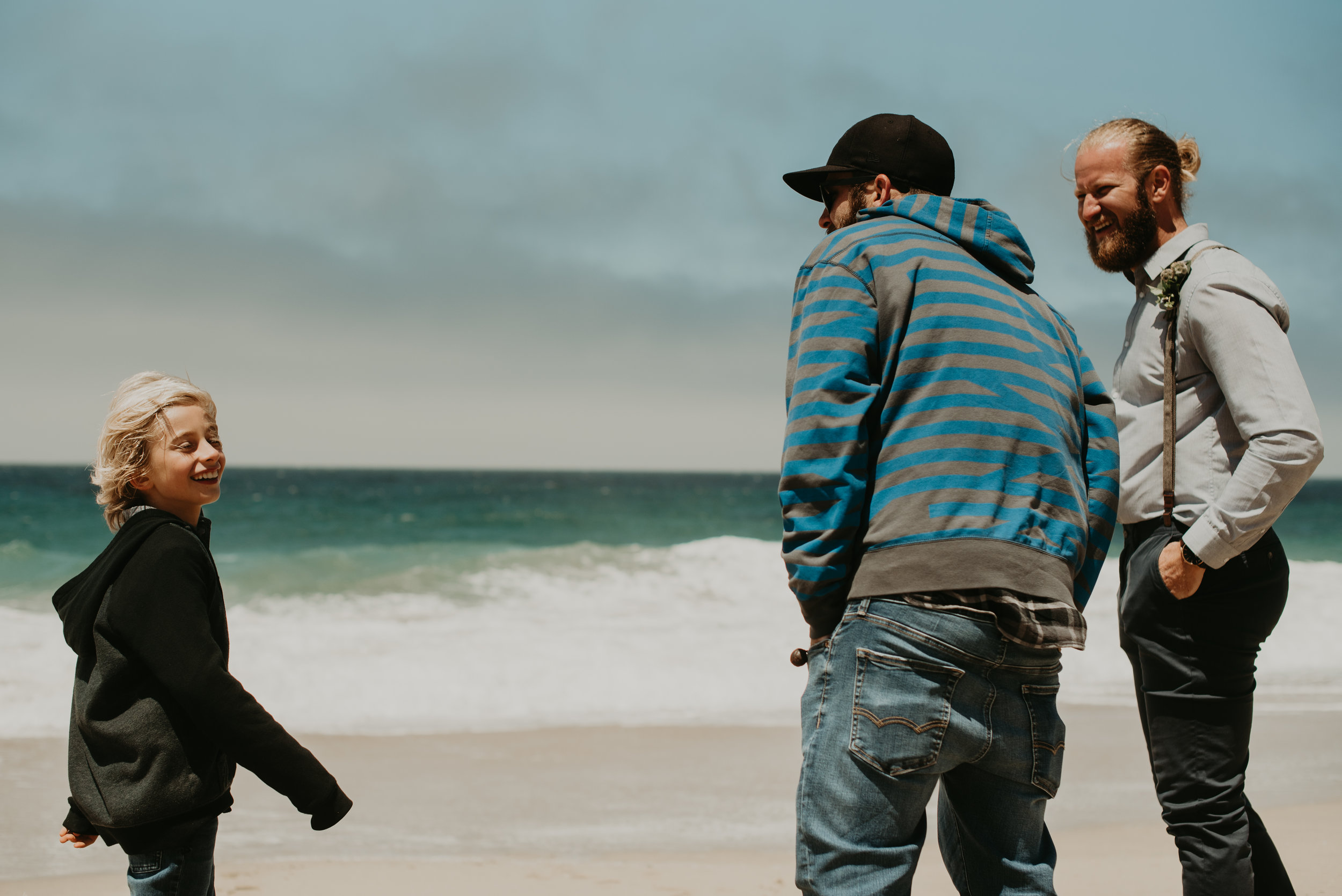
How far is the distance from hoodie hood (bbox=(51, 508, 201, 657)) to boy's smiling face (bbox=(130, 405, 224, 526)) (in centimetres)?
6

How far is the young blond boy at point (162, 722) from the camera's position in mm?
1679

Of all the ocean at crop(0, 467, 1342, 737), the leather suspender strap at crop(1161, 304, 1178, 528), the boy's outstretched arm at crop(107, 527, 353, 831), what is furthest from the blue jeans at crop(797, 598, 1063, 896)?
the ocean at crop(0, 467, 1342, 737)


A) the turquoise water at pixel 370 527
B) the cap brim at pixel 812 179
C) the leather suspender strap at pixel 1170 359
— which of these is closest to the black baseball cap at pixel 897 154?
the cap brim at pixel 812 179

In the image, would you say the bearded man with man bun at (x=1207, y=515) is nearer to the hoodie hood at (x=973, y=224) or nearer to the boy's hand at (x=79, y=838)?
the hoodie hood at (x=973, y=224)

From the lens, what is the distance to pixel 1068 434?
1.60 metres

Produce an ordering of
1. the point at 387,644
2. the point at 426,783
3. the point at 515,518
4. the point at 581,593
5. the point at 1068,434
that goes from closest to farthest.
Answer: the point at 1068,434
the point at 426,783
the point at 387,644
the point at 581,593
the point at 515,518

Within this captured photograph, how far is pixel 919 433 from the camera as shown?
4.86 feet

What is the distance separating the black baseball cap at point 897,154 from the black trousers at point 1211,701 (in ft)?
3.07

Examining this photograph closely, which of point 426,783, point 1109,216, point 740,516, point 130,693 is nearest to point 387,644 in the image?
point 426,783

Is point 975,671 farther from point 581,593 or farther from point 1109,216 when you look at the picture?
point 581,593

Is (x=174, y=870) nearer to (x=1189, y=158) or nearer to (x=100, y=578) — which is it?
(x=100, y=578)

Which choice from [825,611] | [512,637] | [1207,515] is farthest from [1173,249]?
[512,637]

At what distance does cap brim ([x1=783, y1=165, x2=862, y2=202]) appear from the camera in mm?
1732

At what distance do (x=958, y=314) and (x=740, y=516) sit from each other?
37547mm
